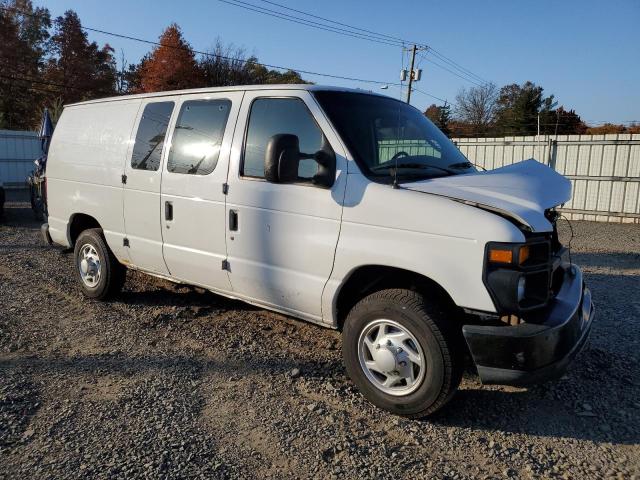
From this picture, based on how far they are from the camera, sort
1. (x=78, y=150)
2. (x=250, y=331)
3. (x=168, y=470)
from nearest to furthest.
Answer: (x=168, y=470) → (x=250, y=331) → (x=78, y=150)

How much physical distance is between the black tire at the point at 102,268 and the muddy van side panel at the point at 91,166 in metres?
0.15

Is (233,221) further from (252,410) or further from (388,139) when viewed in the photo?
(252,410)

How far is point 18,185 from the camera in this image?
20203 millimetres

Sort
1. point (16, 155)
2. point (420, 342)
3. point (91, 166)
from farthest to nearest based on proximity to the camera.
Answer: point (16, 155)
point (91, 166)
point (420, 342)

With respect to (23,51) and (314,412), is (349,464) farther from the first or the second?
(23,51)

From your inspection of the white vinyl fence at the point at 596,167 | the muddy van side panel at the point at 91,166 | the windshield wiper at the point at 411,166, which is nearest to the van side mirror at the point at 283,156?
the windshield wiper at the point at 411,166

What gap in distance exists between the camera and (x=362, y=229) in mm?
3475

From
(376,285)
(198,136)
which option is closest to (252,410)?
(376,285)

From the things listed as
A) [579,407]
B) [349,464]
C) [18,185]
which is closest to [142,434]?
[349,464]

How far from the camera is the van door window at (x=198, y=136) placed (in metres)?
4.37

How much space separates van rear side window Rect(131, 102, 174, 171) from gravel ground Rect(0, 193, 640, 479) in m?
1.61

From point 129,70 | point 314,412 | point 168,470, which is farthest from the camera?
point 129,70

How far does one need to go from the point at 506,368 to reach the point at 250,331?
263cm

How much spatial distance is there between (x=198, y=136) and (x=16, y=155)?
19194mm
